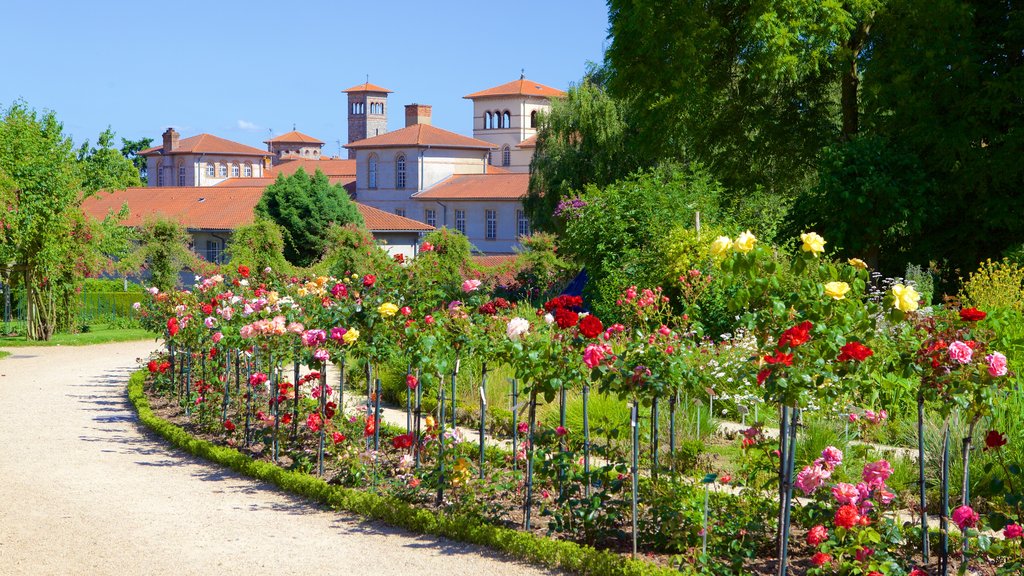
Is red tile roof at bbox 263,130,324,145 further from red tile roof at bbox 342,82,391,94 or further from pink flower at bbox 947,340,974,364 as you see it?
pink flower at bbox 947,340,974,364

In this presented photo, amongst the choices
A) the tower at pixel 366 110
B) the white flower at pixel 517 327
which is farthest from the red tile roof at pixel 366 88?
the white flower at pixel 517 327

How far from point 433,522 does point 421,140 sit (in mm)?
61945

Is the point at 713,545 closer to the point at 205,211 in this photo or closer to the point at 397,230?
the point at 397,230

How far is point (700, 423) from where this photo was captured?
27.8 feet

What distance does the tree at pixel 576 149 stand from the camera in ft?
112

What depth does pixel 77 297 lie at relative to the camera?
21531 millimetres

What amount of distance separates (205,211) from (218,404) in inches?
1667

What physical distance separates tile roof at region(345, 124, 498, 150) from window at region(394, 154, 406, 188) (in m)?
0.85

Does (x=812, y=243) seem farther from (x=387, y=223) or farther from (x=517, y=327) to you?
(x=387, y=223)

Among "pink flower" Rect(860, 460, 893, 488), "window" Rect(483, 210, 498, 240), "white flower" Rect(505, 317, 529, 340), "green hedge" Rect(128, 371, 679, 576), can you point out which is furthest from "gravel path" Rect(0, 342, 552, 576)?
"window" Rect(483, 210, 498, 240)

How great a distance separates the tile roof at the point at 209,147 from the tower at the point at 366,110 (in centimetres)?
1633

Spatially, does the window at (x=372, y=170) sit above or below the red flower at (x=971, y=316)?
above

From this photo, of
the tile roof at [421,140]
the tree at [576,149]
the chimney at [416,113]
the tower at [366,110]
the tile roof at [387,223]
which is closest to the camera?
the tree at [576,149]

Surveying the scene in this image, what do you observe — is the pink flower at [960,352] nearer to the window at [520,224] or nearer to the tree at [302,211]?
the tree at [302,211]
